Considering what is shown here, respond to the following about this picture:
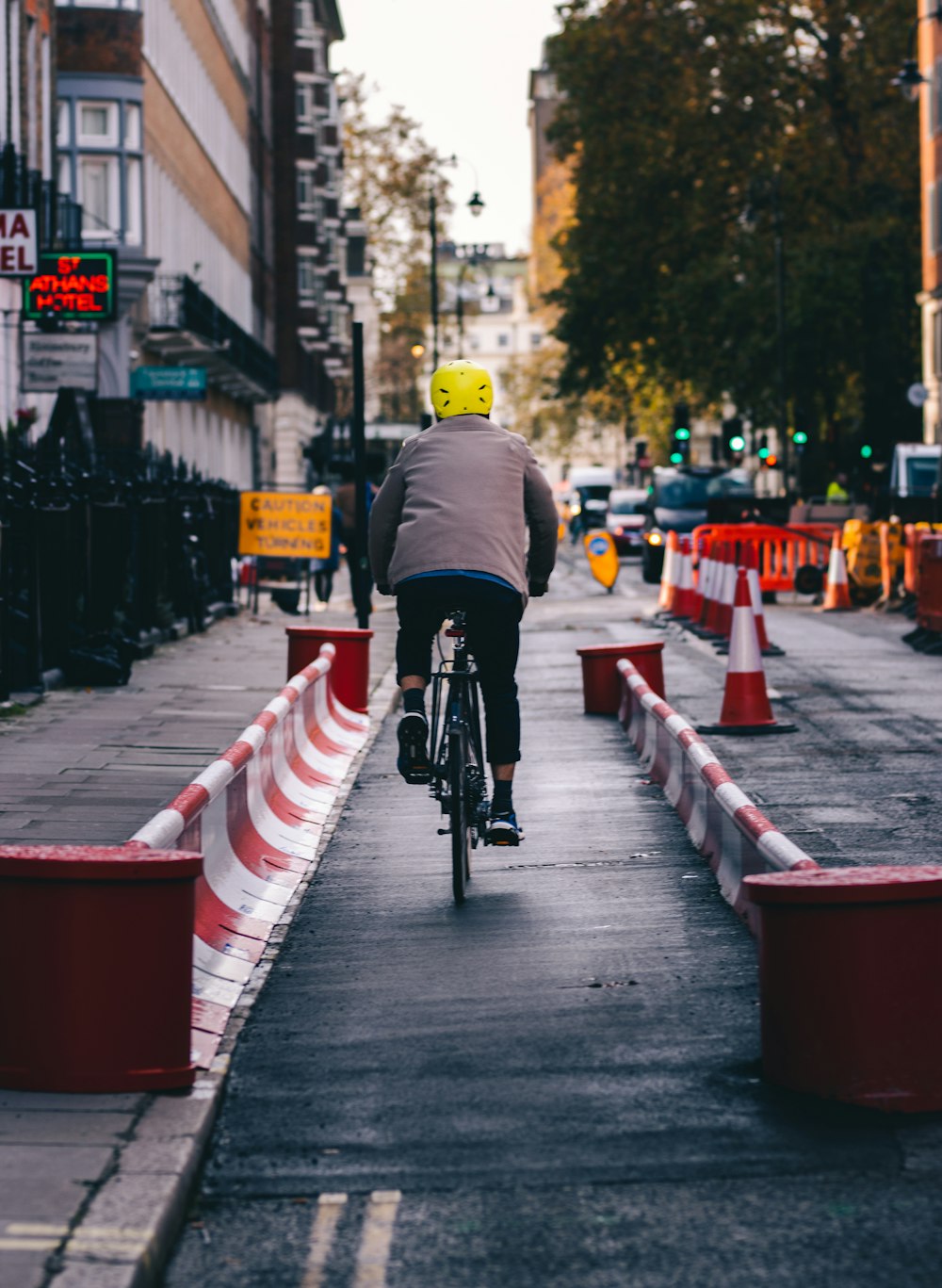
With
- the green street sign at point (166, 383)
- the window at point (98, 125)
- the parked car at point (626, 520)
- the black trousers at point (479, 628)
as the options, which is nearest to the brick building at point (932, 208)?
the parked car at point (626, 520)

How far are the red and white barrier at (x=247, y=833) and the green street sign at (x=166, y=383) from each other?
27029mm

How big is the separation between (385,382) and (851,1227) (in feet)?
372

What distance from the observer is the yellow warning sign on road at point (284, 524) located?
96.4 feet

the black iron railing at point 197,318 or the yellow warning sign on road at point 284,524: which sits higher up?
the black iron railing at point 197,318

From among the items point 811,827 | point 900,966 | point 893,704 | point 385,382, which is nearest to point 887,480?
point 893,704

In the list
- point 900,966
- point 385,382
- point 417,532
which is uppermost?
point 385,382

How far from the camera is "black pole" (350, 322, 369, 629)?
18.9 m

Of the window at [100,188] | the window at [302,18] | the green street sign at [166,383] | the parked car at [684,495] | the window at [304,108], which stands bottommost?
the parked car at [684,495]

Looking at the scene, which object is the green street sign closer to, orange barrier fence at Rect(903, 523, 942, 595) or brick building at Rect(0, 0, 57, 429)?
brick building at Rect(0, 0, 57, 429)

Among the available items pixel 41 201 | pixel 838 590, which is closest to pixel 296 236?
pixel 41 201

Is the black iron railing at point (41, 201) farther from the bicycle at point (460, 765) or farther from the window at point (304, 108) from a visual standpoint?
the window at point (304, 108)

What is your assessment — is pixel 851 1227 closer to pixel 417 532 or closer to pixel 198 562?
pixel 417 532

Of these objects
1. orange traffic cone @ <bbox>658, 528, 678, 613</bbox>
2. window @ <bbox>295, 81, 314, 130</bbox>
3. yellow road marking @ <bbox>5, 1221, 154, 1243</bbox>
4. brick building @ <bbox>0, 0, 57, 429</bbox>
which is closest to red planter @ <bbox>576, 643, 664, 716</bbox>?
yellow road marking @ <bbox>5, 1221, 154, 1243</bbox>

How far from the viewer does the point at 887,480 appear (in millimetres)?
47688
